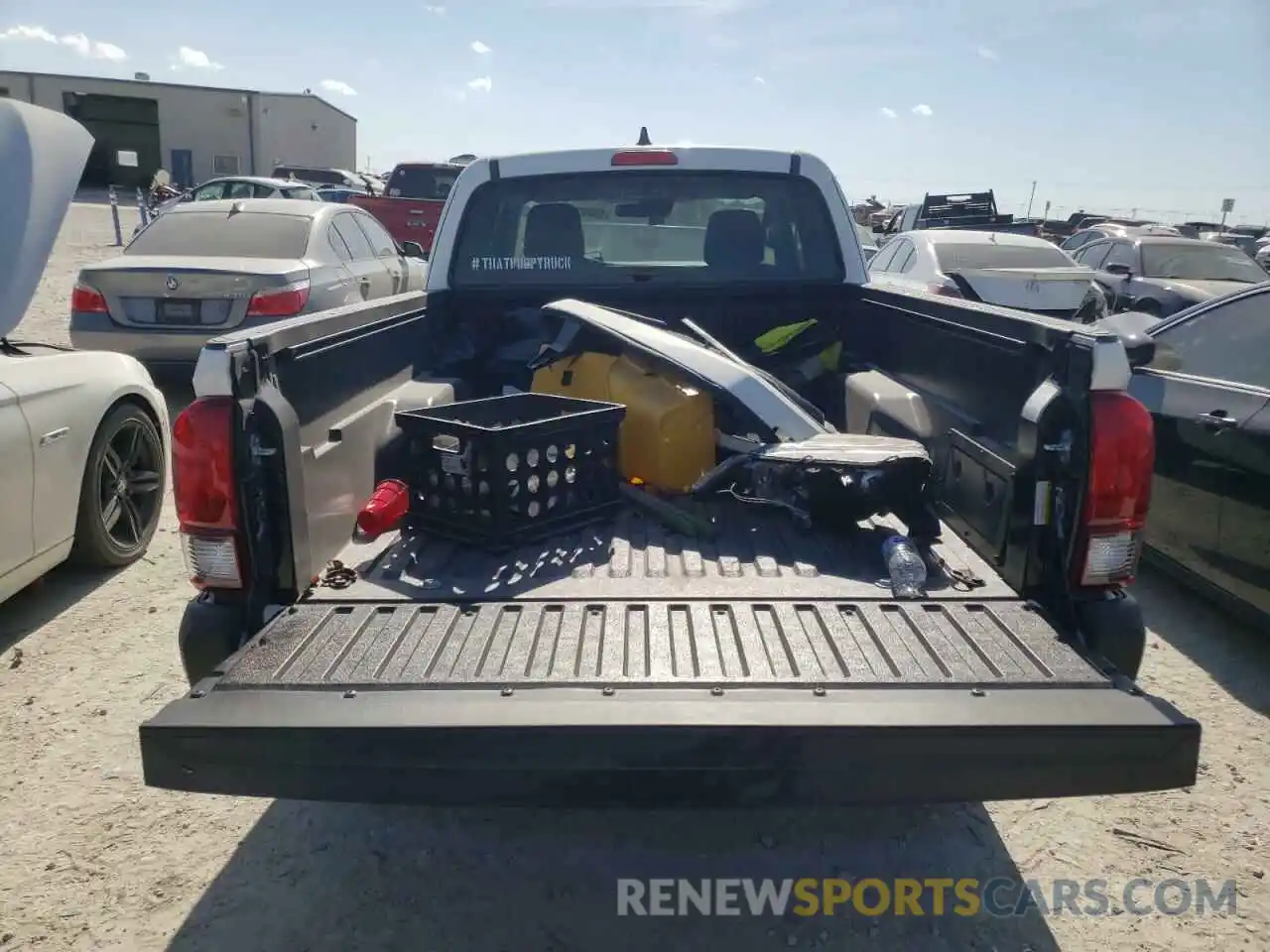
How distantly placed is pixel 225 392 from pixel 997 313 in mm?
2296

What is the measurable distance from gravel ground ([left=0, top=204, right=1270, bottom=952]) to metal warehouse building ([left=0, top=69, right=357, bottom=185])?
47515mm

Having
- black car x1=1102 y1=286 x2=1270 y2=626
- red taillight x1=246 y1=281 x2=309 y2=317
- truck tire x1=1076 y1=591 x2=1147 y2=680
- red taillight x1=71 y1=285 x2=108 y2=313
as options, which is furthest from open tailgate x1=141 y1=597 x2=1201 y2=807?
red taillight x1=71 y1=285 x2=108 y2=313

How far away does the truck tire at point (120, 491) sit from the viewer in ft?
15.6

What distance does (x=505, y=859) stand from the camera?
2998 mm

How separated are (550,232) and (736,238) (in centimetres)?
92

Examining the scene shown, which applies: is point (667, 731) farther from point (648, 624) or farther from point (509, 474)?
point (509, 474)

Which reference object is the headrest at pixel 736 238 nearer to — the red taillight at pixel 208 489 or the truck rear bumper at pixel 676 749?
the red taillight at pixel 208 489

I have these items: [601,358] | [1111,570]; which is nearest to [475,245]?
[601,358]

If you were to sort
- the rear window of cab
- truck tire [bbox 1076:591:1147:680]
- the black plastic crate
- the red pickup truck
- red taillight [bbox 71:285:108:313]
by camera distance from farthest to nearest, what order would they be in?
the red pickup truck
red taillight [bbox 71:285:108:313]
the rear window of cab
the black plastic crate
truck tire [bbox 1076:591:1147:680]

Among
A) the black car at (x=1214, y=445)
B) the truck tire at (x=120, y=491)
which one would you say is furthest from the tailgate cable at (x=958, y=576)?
the truck tire at (x=120, y=491)

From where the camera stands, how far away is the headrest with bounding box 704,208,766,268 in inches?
188

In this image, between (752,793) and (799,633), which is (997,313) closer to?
(799,633)

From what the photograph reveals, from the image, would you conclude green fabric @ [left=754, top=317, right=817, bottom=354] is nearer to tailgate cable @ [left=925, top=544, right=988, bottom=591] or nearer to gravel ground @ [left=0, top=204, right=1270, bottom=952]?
tailgate cable @ [left=925, top=544, right=988, bottom=591]

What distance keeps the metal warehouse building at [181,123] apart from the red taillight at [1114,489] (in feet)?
161
